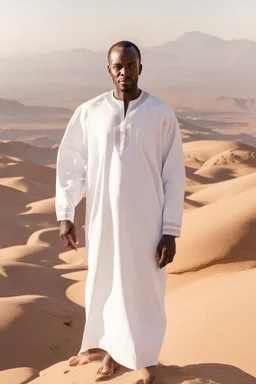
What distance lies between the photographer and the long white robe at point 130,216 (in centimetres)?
297

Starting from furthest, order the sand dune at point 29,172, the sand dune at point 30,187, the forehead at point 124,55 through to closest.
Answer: the sand dune at point 29,172 < the sand dune at point 30,187 < the forehead at point 124,55

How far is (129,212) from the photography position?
2.97 metres

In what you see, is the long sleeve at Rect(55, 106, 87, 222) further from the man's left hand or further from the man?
the man's left hand

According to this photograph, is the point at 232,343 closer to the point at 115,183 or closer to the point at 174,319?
the point at 174,319

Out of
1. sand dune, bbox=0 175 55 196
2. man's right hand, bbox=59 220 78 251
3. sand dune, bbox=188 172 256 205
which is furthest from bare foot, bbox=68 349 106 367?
sand dune, bbox=0 175 55 196

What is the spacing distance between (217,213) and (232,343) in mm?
2319

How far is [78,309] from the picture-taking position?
17.4ft

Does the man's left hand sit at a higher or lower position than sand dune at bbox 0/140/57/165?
higher

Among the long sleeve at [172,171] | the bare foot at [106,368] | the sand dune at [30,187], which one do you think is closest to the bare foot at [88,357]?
the bare foot at [106,368]

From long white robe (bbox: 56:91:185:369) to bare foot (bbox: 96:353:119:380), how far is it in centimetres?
8

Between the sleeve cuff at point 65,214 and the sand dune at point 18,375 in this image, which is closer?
the sleeve cuff at point 65,214

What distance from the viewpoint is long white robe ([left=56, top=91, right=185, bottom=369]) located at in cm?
297

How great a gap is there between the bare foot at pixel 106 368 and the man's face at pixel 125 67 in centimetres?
129

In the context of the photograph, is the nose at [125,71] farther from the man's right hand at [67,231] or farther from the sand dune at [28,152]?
the sand dune at [28,152]
